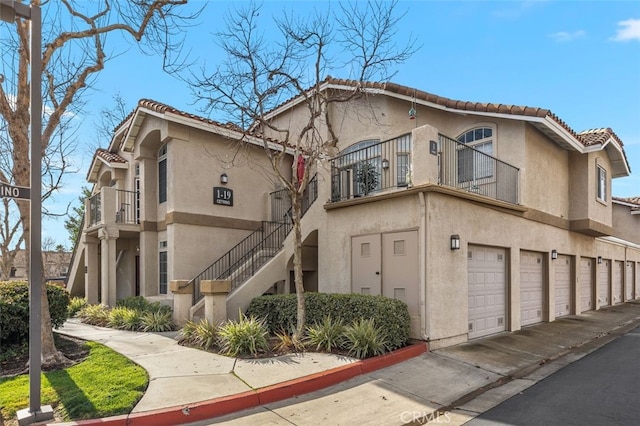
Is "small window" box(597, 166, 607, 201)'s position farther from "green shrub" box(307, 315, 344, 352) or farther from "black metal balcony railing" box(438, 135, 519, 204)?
"green shrub" box(307, 315, 344, 352)

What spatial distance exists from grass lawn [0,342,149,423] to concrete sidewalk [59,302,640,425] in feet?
0.78

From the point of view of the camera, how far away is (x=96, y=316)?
43.5ft

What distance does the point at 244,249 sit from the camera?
14.3 meters

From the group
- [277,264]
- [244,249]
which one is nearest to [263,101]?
[277,264]

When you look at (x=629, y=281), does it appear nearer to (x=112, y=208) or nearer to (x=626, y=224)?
(x=626, y=224)

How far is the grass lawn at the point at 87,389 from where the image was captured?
5.31m

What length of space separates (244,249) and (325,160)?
4.79 m

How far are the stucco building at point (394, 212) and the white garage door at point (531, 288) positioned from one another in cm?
6

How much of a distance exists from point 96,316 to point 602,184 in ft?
63.5

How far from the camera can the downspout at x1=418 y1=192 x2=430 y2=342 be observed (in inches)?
336

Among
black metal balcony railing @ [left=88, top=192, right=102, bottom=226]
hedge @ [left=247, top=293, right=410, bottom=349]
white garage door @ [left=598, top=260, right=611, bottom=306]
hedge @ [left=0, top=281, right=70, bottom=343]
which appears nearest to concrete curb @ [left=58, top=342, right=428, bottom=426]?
hedge @ [left=247, top=293, right=410, bottom=349]

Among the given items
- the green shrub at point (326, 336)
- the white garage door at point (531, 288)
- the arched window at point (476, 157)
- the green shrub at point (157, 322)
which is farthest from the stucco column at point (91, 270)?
the white garage door at point (531, 288)

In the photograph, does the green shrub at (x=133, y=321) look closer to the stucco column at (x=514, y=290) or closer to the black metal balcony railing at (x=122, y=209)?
the black metal balcony railing at (x=122, y=209)

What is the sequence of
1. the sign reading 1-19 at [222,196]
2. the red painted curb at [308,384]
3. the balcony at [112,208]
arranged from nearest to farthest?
the red painted curb at [308,384] < the sign reading 1-19 at [222,196] < the balcony at [112,208]
